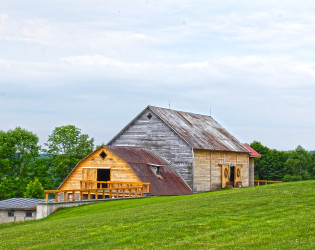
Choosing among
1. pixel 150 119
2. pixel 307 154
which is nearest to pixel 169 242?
pixel 150 119

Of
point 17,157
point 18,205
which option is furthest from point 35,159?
point 18,205

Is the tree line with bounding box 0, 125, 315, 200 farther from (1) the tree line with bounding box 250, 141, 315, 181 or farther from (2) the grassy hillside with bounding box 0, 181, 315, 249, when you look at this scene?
(2) the grassy hillside with bounding box 0, 181, 315, 249

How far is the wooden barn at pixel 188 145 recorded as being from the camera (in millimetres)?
49281

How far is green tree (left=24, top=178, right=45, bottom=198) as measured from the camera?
65625 mm

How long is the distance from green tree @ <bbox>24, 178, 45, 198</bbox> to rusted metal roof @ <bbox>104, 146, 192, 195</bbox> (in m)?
20.8

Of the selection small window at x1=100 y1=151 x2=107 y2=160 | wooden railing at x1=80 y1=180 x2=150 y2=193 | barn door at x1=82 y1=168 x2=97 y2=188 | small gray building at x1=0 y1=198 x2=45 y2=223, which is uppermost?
small window at x1=100 y1=151 x2=107 y2=160

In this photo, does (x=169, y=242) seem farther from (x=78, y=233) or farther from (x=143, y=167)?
(x=143, y=167)

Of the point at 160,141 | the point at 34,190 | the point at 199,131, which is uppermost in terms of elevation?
the point at 199,131

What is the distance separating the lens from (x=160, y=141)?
5081 centimetres

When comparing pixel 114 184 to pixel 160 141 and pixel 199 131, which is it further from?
pixel 199 131

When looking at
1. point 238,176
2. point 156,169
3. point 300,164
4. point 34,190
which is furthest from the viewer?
point 300,164

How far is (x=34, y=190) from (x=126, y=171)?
2466 cm

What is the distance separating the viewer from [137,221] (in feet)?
74.6

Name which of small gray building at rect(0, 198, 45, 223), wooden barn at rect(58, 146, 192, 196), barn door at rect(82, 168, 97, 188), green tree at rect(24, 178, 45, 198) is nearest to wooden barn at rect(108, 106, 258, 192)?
wooden barn at rect(58, 146, 192, 196)
